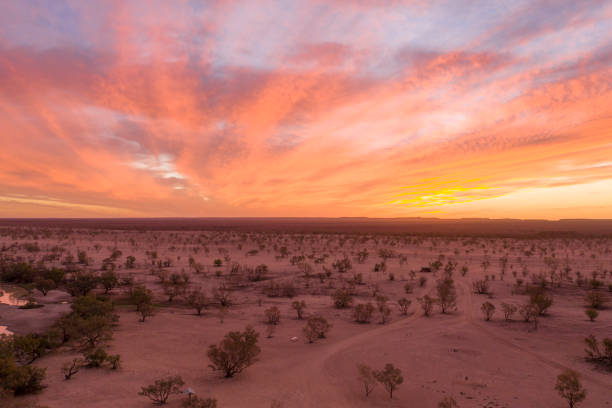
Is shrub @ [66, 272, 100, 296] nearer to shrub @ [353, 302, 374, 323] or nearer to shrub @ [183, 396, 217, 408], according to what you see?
shrub @ [183, 396, 217, 408]

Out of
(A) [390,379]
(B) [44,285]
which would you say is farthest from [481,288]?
(B) [44,285]

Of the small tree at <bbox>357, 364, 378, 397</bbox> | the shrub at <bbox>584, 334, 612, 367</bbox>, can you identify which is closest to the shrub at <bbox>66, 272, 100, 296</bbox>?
the small tree at <bbox>357, 364, 378, 397</bbox>

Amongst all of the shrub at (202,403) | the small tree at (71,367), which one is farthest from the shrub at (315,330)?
the small tree at (71,367)

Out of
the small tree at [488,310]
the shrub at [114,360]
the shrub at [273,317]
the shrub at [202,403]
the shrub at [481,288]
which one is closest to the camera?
the shrub at [202,403]

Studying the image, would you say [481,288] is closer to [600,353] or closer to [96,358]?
[600,353]

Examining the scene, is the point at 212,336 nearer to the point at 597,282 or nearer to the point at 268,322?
the point at 268,322

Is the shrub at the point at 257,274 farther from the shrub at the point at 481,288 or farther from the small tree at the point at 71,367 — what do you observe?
the small tree at the point at 71,367
